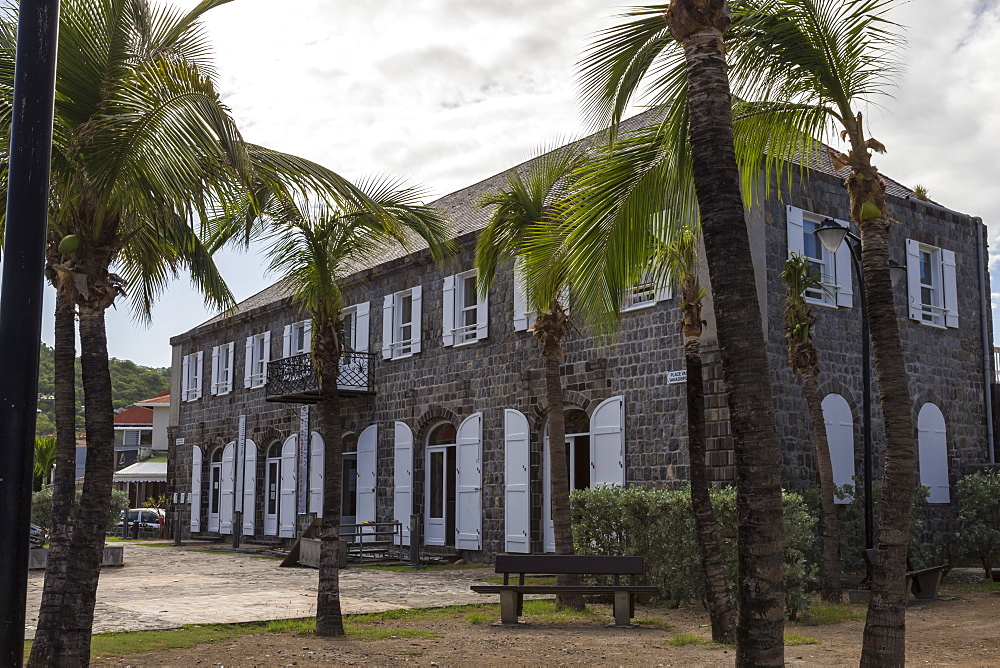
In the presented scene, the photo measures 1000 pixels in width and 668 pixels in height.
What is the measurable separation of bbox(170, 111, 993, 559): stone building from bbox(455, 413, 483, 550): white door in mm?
37

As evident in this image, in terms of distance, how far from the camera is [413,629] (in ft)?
32.8

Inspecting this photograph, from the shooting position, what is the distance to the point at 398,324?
2155 centimetres

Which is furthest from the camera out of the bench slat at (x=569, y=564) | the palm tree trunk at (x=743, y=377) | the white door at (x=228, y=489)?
the white door at (x=228, y=489)

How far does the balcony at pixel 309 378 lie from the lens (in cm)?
2177

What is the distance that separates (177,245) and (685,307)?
4.61 m

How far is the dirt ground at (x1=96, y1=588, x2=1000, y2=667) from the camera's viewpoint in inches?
317

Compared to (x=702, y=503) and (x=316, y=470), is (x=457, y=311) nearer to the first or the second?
(x=316, y=470)

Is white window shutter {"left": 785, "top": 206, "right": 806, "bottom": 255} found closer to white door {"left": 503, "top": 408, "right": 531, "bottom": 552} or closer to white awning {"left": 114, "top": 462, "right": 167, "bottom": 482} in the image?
white door {"left": 503, "top": 408, "right": 531, "bottom": 552}

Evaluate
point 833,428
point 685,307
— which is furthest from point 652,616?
point 833,428

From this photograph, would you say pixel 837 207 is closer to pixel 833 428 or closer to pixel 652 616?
pixel 833 428

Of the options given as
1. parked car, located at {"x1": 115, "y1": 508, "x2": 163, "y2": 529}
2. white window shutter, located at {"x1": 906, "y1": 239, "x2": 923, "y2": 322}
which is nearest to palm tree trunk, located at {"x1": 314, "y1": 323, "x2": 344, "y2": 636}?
white window shutter, located at {"x1": 906, "y1": 239, "x2": 923, "y2": 322}

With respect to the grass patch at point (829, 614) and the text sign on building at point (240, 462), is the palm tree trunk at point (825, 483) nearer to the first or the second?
the grass patch at point (829, 614)

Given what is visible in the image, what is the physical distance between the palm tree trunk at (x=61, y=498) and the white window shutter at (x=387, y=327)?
1278cm

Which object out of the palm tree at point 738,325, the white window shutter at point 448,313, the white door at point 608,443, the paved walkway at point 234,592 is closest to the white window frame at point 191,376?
the paved walkway at point 234,592
